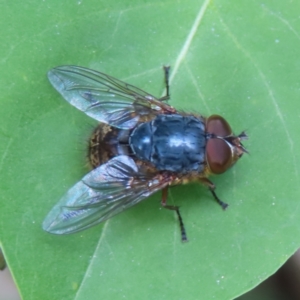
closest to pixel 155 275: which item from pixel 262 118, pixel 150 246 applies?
pixel 150 246

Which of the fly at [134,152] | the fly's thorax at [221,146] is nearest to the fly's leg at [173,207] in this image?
the fly at [134,152]

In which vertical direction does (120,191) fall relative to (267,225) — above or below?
above

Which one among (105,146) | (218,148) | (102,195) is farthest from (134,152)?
(218,148)

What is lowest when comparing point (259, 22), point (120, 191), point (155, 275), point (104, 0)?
point (155, 275)

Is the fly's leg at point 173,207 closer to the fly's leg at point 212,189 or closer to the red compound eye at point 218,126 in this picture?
the fly's leg at point 212,189

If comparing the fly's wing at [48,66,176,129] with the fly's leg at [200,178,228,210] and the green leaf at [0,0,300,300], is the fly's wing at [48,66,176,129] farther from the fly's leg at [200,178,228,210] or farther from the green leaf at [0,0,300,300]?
the fly's leg at [200,178,228,210]

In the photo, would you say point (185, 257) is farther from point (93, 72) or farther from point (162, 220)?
point (93, 72)

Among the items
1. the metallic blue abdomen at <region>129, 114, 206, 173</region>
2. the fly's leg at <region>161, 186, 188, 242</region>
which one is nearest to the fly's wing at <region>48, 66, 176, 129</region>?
the metallic blue abdomen at <region>129, 114, 206, 173</region>
